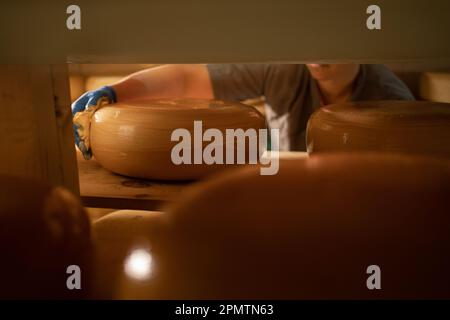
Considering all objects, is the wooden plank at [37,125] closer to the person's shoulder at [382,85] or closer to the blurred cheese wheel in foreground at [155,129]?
the blurred cheese wheel in foreground at [155,129]

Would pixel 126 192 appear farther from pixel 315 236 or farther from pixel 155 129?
pixel 315 236

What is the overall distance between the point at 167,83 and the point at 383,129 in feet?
1.37

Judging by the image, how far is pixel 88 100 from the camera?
66 centimetres

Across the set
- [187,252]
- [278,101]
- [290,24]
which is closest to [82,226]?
[187,252]

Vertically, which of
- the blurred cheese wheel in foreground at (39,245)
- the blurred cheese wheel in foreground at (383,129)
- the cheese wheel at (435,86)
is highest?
the cheese wheel at (435,86)

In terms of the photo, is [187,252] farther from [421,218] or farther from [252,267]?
[421,218]

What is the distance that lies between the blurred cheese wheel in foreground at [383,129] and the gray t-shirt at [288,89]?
0.08m

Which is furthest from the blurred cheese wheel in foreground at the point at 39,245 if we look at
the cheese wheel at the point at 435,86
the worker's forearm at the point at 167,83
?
Answer: the cheese wheel at the point at 435,86

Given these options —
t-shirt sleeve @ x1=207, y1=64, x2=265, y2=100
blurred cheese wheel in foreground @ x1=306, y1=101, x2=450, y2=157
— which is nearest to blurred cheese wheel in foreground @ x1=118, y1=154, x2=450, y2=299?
blurred cheese wheel in foreground @ x1=306, y1=101, x2=450, y2=157

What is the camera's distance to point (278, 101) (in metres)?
0.78

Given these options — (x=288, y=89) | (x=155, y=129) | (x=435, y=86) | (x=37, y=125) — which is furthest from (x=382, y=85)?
(x=37, y=125)

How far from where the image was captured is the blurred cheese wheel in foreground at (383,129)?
472 mm

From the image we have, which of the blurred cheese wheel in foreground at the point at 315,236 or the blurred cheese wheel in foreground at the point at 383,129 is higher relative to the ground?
the blurred cheese wheel in foreground at the point at 383,129

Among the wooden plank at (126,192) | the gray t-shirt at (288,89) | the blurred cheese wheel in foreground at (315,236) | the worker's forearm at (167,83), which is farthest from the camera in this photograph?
the worker's forearm at (167,83)
